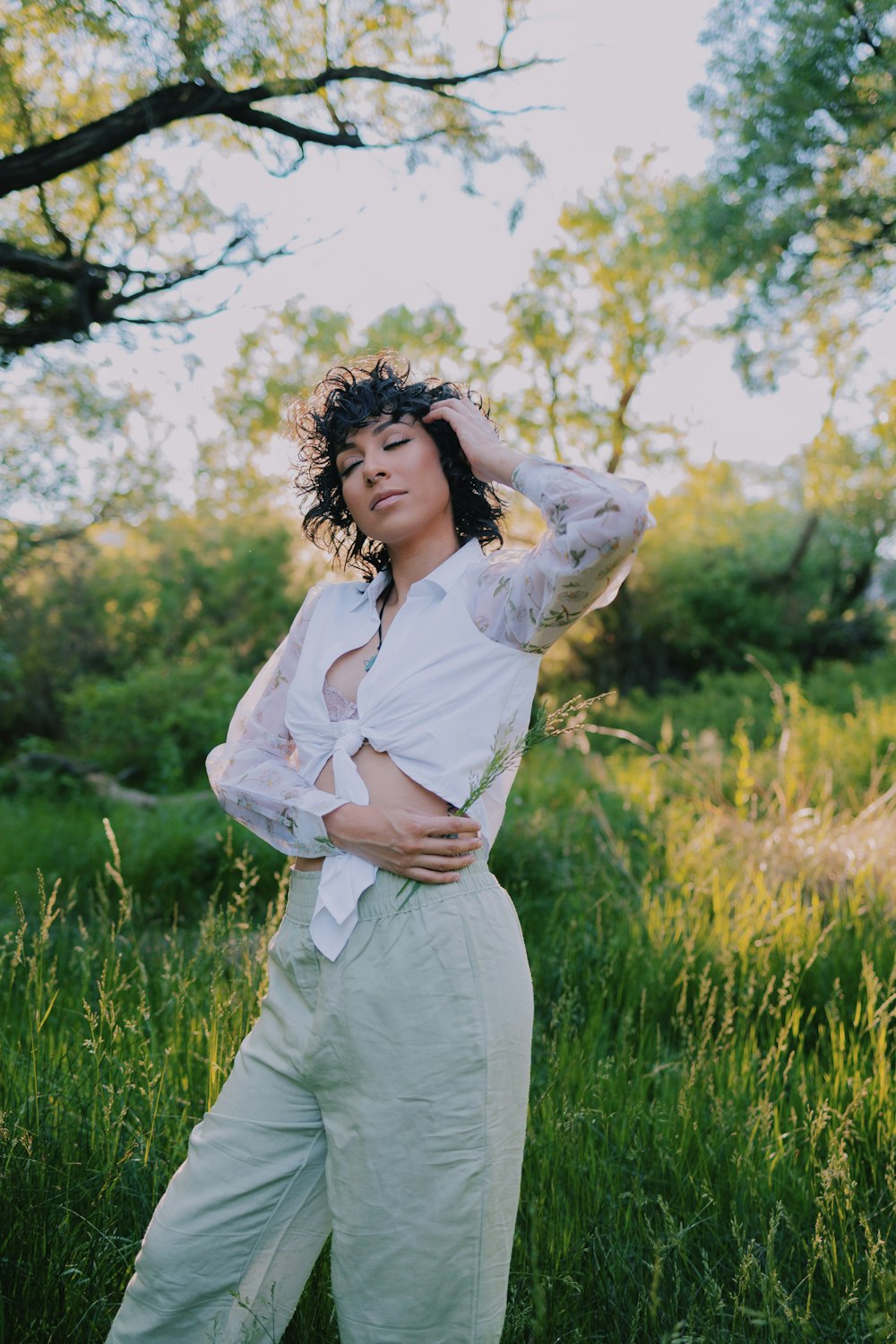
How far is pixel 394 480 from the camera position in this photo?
2.05 meters

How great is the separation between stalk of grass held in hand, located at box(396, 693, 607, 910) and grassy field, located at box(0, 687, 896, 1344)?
2.37 feet

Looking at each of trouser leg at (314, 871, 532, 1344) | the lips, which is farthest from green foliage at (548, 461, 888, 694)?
trouser leg at (314, 871, 532, 1344)

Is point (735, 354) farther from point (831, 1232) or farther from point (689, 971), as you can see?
point (831, 1232)

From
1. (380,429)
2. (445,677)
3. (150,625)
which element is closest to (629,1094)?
(445,677)

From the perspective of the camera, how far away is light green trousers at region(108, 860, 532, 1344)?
1623mm

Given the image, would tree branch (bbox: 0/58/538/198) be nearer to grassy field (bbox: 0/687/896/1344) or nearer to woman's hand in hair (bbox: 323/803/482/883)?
grassy field (bbox: 0/687/896/1344)

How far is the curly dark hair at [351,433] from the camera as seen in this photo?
2188mm

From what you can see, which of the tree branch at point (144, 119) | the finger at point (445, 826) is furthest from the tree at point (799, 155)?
the finger at point (445, 826)

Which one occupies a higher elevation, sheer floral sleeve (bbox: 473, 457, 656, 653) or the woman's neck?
the woman's neck

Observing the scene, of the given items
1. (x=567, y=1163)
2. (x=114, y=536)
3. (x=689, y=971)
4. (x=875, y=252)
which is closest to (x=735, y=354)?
(x=875, y=252)

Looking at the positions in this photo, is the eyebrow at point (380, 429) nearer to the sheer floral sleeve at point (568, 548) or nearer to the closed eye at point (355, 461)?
the closed eye at point (355, 461)

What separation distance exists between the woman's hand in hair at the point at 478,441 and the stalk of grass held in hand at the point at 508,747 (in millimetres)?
429

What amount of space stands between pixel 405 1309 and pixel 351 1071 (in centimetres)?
38

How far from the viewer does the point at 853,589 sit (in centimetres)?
1469
